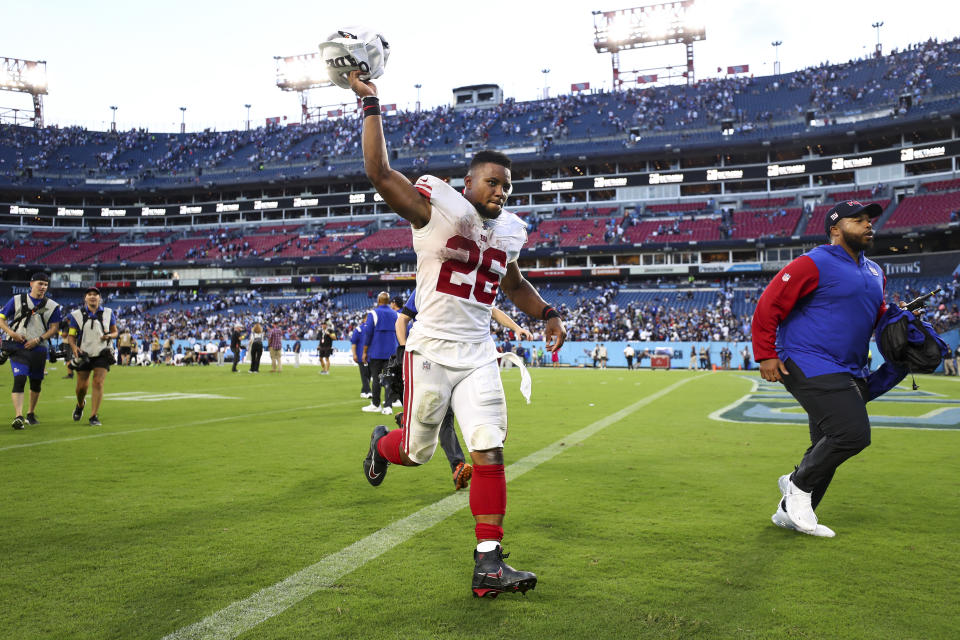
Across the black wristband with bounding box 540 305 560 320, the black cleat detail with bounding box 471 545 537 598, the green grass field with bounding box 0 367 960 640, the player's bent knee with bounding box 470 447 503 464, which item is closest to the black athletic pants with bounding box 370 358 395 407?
the green grass field with bounding box 0 367 960 640

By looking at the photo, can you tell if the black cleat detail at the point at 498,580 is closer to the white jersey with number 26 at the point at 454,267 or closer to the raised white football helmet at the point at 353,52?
the white jersey with number 26 at the point at 454,267

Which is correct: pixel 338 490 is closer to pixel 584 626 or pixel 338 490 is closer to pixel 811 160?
pixel 584 626

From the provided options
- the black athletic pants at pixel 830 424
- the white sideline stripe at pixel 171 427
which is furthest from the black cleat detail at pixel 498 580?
the white sideline stripe at pixel 171 427

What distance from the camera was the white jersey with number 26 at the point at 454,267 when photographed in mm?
3463

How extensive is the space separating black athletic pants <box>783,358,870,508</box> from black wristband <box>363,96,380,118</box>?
306 cm

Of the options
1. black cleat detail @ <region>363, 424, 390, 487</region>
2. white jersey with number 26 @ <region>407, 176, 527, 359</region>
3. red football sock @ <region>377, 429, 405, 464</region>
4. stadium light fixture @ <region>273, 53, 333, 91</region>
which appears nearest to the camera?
white jersey with number 26 @ <region>407, 176, 527, 359</region>

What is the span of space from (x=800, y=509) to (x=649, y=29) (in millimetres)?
70553

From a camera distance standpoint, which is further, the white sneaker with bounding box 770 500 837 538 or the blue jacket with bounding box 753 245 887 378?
the blue jacket with bounding box 753 245 887 378

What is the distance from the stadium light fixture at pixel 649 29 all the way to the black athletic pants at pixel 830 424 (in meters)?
66.4

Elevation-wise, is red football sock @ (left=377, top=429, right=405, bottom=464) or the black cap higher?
the black cap

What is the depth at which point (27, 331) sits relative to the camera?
8859 mm

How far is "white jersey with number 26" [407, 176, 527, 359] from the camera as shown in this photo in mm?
3463

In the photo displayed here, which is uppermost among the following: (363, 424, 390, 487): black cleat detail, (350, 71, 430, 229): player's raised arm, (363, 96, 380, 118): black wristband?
(363, 96, 380, 118): black wristband

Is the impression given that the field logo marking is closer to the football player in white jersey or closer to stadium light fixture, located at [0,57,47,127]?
the football player in white jersey
